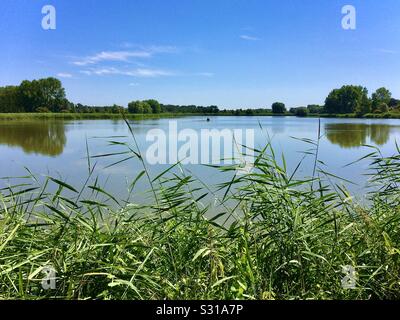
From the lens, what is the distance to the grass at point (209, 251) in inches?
62.9

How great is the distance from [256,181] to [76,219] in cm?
104

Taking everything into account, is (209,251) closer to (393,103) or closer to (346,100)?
(346,100)

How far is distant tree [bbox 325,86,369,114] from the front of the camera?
13.3 feet

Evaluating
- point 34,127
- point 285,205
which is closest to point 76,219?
point 285,205

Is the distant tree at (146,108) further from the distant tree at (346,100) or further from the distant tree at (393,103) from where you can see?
the distant tree at (393,103)

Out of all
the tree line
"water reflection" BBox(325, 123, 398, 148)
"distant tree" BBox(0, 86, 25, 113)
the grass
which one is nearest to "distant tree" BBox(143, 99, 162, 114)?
the tree line

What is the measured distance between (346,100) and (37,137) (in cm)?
447

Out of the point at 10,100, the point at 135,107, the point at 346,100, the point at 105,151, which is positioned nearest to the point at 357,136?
the point at 346,100

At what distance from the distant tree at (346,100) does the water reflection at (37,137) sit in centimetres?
326

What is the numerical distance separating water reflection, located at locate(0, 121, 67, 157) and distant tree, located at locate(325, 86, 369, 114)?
3.26 metres

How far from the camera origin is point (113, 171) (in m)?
4.14

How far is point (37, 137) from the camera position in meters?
5.24

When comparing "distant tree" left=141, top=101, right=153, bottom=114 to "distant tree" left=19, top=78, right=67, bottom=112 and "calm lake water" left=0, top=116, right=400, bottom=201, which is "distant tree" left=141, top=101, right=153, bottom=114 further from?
"distant tree" left=19, top=78, right=67, bottom=112
